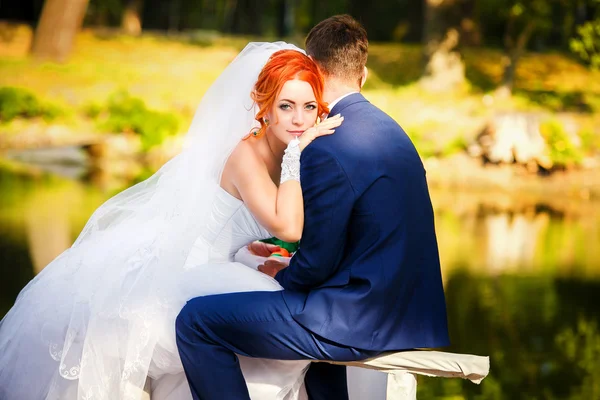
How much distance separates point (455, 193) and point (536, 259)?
381 cm

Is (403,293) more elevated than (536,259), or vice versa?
(403,293)

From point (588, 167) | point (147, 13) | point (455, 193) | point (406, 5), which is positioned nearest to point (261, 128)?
point (455, 193)

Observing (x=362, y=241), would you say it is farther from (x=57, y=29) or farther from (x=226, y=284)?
(x=57, y=29)

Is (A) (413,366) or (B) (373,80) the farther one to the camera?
(B) (373,80)

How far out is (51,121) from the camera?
14.7 m

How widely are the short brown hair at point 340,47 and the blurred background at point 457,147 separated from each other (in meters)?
2.07

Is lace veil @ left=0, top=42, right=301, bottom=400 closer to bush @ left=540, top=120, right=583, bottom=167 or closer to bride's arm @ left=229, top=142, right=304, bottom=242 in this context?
bride's arm @ left=229, top=142, right=304, bottom=242

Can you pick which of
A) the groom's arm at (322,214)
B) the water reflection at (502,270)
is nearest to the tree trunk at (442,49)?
the water reflection at (502,270)

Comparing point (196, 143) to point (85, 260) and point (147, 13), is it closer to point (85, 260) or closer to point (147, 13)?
point (85, 260)

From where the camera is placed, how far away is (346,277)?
2947 millimetres

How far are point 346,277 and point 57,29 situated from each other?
732 inches

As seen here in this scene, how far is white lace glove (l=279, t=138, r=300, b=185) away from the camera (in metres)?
3.09

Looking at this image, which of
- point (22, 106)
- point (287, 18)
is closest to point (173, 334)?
point (22, 106)

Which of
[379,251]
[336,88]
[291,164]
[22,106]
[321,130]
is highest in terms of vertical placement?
[336,88]
